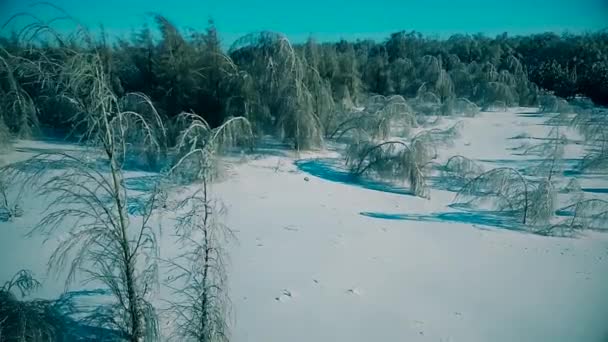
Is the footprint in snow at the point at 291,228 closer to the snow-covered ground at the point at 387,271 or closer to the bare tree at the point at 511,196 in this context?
the snow-covered ground at the point at 387,271

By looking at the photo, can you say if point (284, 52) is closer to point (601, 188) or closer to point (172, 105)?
point (172, 105)

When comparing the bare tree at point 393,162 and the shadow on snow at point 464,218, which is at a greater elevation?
the bare tree at point 393,162

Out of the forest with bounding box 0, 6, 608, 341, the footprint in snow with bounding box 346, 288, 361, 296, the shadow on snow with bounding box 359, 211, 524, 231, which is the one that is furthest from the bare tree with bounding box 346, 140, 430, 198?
the footprint in snow with bounding box 346, 288, 361, 296

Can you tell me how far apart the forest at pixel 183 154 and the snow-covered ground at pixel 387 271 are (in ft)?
1.45

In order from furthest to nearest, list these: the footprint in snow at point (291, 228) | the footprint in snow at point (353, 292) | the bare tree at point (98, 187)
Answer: the footprint in snow at point (291, 228)
the footprint in snow at point (353, 292)
the bare tree at point (98, 187)

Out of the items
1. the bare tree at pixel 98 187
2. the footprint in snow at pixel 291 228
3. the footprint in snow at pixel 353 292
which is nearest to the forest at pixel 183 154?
the bare tree at pixel 98 187

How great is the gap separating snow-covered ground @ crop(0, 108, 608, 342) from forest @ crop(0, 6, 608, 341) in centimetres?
44

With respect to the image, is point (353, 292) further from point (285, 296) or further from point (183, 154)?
point (183, 154)

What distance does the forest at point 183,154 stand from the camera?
3367 millimetres

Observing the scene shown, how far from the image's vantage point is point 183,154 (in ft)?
33.9

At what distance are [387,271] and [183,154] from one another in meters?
6.69

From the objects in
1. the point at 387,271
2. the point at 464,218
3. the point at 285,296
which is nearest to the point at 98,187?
the point at 285,296

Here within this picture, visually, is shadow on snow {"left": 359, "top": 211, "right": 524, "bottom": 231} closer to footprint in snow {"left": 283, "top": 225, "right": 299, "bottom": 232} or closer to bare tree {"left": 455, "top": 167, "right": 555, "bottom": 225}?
bare tree {"left": 455, "top": 167, "right": 555, "bottom": 225}

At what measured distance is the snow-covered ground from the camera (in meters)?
4.98
